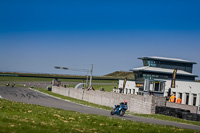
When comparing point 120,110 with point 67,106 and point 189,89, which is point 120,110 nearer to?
point 67,106

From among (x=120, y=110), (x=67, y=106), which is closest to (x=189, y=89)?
(x=67, y=106)

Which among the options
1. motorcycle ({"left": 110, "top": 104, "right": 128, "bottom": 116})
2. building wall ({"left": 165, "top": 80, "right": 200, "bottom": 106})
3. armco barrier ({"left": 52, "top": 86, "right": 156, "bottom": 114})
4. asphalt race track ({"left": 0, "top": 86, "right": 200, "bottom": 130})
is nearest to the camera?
asphalt race track ({"left": 0, "top": 86, "right": 200, "bottom": 130})

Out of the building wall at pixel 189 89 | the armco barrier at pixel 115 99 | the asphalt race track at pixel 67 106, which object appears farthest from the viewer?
the building wall at pixel 189 89

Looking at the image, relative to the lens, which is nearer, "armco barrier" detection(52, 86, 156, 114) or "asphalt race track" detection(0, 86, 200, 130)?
"asphalt race track" detection(0, 86, 200, 130)

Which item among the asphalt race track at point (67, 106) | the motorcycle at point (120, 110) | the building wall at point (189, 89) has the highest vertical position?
the building wall at point (189, 89)

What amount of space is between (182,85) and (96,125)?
4570 cm

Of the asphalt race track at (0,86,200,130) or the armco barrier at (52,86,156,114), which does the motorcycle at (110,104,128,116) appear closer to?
the asphalt race track at (0,86,200,130)

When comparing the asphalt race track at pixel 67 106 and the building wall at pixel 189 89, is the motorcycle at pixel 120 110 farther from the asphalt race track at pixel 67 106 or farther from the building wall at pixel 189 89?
the building wall at pixel 189 89

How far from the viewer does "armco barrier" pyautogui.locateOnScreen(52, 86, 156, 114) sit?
118ft

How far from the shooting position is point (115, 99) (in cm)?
4684

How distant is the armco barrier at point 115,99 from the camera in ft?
118

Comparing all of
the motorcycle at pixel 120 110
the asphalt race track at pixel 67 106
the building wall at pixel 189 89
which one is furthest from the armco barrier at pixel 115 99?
the building wall at pixel 189 89

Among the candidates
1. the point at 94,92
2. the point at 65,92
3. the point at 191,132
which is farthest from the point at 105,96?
the point at 191,132

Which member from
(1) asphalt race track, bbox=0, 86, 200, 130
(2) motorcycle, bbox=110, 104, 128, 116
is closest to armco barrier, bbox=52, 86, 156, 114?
(1) asphalt race track, bbox=0, 86, 200, 130
